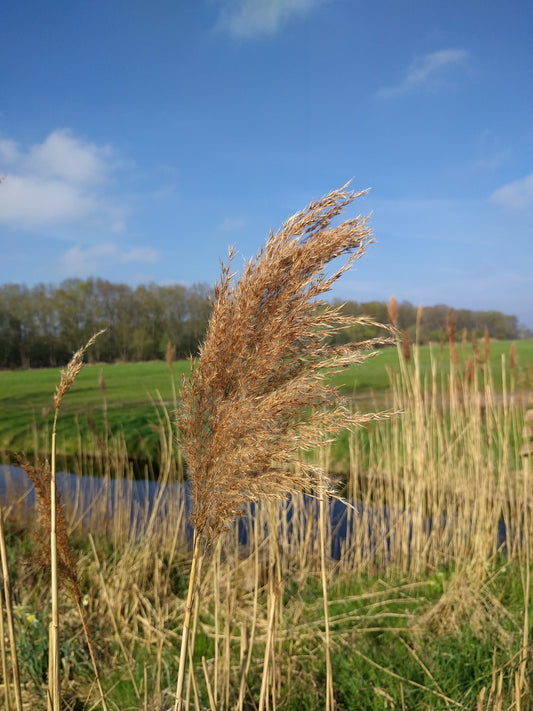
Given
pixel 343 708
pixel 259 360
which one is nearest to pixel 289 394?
pixel 259 360

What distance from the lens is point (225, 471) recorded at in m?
1.07

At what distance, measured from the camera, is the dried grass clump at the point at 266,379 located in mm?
1062

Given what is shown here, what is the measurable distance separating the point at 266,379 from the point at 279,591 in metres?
1.35

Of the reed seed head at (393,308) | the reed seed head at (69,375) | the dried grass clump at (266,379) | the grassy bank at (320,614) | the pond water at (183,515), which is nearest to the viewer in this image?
the dried grass clump at (266,379)

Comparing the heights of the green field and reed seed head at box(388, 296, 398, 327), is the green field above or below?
below

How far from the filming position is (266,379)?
112 centimetres

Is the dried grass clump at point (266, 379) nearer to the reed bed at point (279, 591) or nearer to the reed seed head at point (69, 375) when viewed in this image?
the reed bed at point (279, 591)

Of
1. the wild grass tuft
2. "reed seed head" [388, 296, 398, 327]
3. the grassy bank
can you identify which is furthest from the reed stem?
"reed seed head" [388, 296, 398, 327]

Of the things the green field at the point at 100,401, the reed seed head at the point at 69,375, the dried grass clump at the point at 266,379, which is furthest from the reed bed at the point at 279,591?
the green field at the point at 100,401

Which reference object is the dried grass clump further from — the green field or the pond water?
the green field

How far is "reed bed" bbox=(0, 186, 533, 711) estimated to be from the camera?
1092 mm

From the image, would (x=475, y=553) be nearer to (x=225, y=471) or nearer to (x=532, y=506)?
(x=532, y=506)

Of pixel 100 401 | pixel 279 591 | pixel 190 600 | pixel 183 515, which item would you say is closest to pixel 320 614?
pixel 279 591

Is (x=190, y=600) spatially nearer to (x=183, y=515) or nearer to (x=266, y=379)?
(x=266, y=379)
